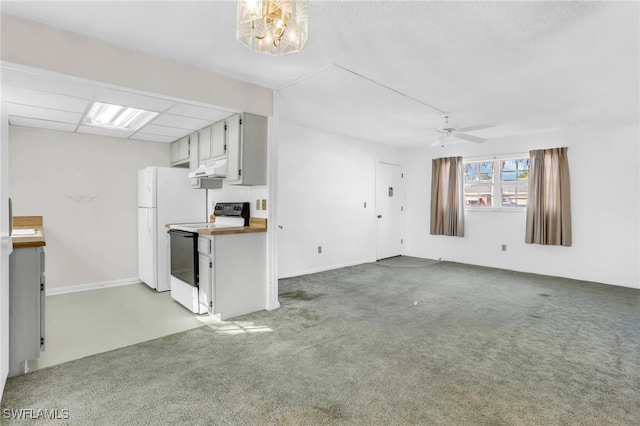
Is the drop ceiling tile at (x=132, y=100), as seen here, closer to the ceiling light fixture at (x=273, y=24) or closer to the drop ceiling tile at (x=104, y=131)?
the drop ceiling tile at (x=104, y=131)

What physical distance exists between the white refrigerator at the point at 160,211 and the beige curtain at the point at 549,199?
5.43m

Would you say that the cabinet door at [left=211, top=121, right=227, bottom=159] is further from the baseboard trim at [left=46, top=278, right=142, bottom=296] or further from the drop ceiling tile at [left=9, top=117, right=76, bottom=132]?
the baseboard trim at [left=46, top=278, right=142, bottom=296]

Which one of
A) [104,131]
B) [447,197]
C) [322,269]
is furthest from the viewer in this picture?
[447,197]

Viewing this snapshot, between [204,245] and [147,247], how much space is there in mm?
1564

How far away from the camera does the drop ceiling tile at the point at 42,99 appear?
110 inches

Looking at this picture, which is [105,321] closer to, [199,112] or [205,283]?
[205,283]

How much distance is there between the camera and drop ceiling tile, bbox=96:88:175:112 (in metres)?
2.86

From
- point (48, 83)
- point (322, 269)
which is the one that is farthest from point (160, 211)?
point (322, 269)

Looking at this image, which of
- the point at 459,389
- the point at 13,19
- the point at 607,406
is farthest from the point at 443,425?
the point at 13,19

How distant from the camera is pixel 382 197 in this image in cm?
679

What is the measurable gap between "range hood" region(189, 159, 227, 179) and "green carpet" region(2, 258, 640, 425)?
161 cm

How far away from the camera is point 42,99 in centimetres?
301

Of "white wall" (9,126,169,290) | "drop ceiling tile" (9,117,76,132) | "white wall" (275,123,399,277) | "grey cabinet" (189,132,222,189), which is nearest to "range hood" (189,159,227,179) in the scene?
"grey cabinet" (189,132,222,189)

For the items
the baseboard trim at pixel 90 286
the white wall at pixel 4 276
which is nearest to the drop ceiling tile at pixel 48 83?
the white wall at pixel 4 276
